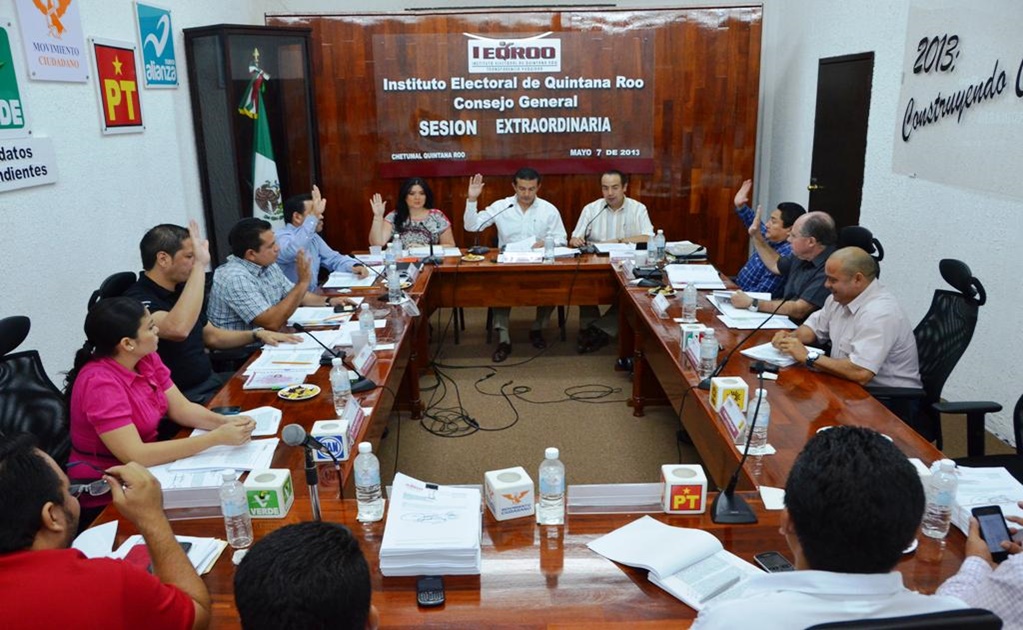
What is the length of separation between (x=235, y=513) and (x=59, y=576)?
45 cm

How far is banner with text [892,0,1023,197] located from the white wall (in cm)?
7

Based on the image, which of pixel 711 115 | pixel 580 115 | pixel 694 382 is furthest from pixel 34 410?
pixel 711 115

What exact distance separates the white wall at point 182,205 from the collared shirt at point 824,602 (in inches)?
112

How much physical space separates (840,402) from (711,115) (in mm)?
3927

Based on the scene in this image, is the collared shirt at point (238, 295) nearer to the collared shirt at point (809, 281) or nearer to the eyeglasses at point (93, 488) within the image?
the eyeglasses at point (93, 488)

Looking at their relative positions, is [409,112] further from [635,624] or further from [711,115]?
[635,624]

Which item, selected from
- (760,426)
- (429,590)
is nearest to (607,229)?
(760,426)

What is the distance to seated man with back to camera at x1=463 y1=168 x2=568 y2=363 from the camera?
16.0ft

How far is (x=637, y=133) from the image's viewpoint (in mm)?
5746

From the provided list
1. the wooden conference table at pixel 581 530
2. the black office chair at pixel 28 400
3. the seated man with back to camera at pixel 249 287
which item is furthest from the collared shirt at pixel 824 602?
the seated man with back to camera at pixel 249 287

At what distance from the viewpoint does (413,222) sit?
16.0 feet

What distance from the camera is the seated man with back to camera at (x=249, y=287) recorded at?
3.14 meters

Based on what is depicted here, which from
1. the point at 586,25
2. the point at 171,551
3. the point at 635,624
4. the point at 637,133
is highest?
the point at 586,25

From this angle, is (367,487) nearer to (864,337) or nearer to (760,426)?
(760,426)
